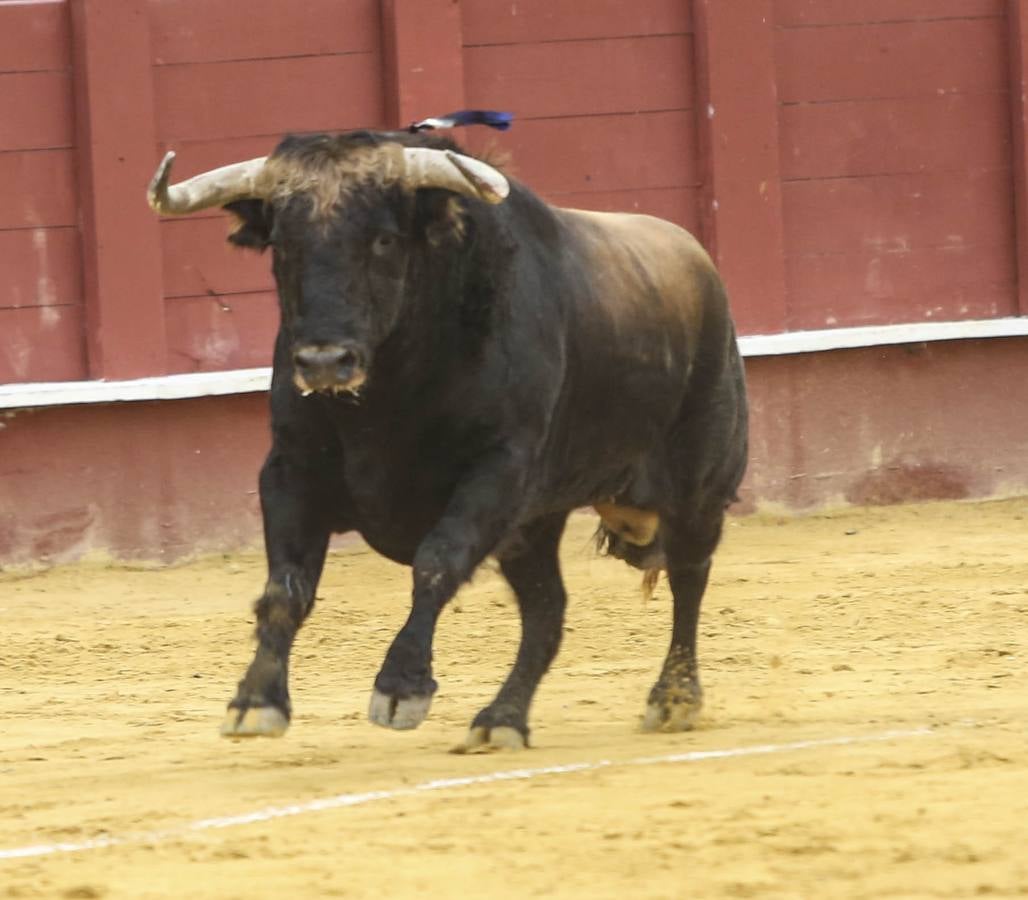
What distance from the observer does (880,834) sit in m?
4.79

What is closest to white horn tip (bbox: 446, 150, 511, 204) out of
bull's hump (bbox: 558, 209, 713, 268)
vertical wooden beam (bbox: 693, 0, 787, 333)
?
bull's hump (bbox: 558, 209, 713, 268)

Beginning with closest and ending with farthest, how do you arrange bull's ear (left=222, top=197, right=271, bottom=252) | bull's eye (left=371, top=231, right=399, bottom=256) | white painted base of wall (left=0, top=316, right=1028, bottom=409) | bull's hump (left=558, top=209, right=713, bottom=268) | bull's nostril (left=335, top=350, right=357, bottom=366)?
bull's nostril (left=335, top=350, right=357, bottom=366), bull's eye (left=371, top=231, right=399, bottom=256), bull's ear (left=222, top=197, right=271, bottom=252), bull's hump (left=558, top=209, right=713, bottom=268), white painted base of wall (left=0, top=316, right=1028, bottom=409)

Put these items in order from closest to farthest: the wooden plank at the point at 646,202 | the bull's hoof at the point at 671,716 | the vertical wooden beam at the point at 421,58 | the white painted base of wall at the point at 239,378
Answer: the bull's hoof at the point at 671,716, the white painted base of wall at the point at 239,378, the vertical wooden beam at the point at 421,58, the wooden plank at the point at 646,202

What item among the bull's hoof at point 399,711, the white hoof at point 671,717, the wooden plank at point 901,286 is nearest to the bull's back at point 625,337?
the white hoof at point 671,717

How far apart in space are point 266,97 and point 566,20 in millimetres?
1415

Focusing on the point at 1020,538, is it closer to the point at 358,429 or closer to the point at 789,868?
the point at 358,429

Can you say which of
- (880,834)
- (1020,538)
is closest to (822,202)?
(1020,538)

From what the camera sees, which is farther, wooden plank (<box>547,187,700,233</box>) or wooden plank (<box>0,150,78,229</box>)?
wooden plank (<box>547,187,700,233</box>)

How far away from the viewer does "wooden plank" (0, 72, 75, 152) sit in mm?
10484

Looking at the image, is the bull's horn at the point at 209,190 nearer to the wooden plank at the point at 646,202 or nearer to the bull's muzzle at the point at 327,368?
the bull's muzzle at the point at 327,368

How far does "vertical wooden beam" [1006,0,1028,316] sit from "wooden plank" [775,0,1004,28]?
0.12 meters

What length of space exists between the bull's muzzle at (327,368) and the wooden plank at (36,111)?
5.11 m

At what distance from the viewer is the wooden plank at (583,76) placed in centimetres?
1117

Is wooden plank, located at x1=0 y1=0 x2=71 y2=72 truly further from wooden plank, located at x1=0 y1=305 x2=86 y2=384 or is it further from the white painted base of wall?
the white painted base of wall
